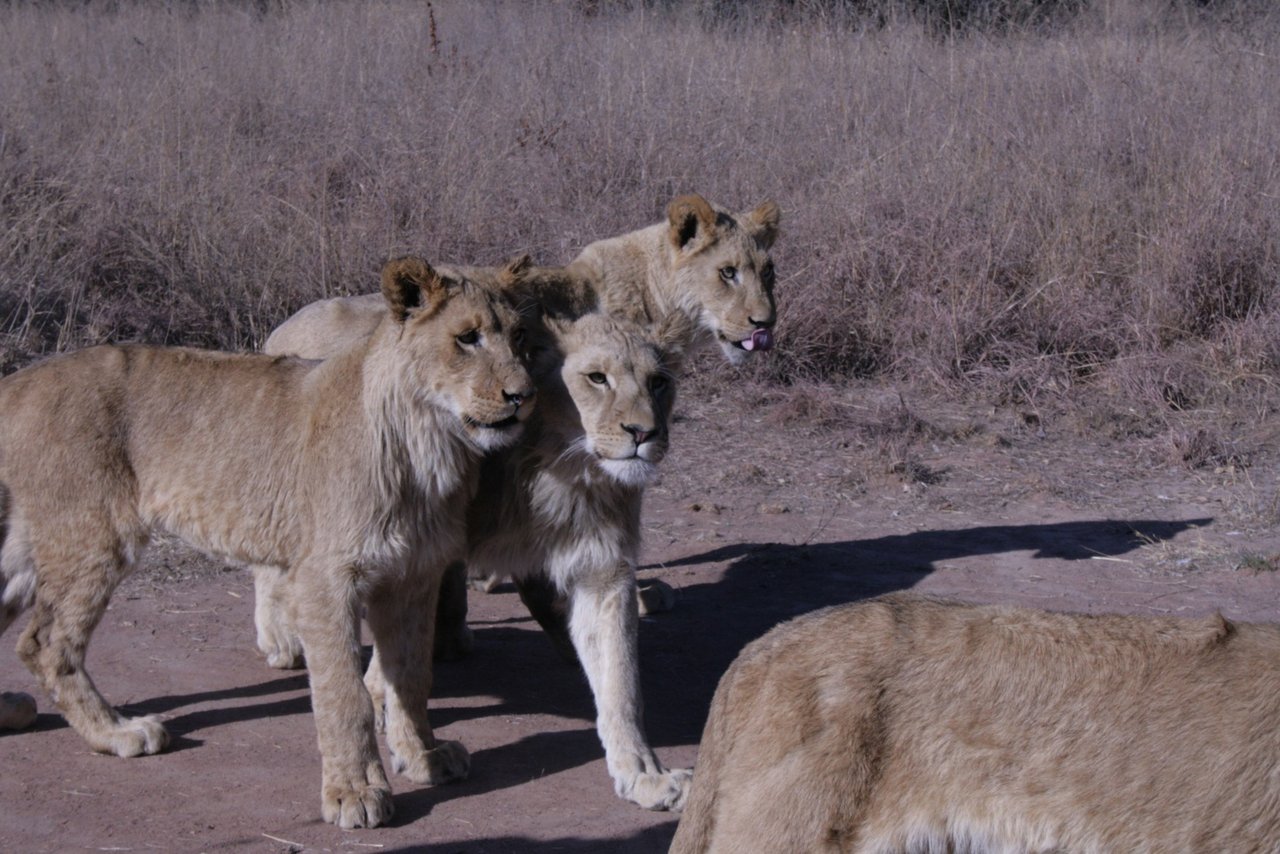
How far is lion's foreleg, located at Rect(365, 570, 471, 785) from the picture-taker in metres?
4.79

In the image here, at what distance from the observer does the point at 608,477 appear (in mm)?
4895

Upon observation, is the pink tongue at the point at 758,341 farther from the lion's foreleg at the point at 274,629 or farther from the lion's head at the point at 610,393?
the lion's foreleg at the point at 274,629

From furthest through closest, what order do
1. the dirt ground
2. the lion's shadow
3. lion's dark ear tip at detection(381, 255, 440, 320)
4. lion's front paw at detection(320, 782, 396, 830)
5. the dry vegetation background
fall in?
the dry vegetation background, the lion's shadow, lion's dark ear tip at detection(381, 255, 440, 320), the dirt ground, lion's front paw at detection(320, 782, 396, 830)

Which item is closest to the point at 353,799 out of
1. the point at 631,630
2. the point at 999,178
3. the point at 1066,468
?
the point at 631,630

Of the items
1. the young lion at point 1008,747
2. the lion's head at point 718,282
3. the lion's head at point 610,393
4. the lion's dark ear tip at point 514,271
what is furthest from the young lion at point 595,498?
the young lion at point 1008,747

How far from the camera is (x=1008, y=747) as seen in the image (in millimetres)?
2826

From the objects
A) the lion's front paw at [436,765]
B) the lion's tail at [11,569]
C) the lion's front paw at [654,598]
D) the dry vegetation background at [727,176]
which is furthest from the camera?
the dry vegetation background at [727,176]

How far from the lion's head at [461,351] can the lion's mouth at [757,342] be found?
2057 millimetres

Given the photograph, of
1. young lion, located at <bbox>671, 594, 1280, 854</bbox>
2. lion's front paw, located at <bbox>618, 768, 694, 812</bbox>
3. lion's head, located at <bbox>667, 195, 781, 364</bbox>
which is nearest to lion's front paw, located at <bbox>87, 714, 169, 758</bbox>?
lion's front paw, located at <bbox>618, 768, 694, 812</bbox>

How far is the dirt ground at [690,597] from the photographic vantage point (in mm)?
4488

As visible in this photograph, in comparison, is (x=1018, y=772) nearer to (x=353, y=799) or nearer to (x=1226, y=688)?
(x=1226, y=688)

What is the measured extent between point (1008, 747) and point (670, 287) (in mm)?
4049

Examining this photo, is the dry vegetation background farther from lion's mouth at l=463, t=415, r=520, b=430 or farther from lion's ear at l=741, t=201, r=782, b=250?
lion's mouth at l=463, t=415, r=520, b=430

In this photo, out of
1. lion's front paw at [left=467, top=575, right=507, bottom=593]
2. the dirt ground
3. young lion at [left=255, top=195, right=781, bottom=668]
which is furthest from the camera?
lion's front paw at [left=467, top=575, right=507, bottom=593]
